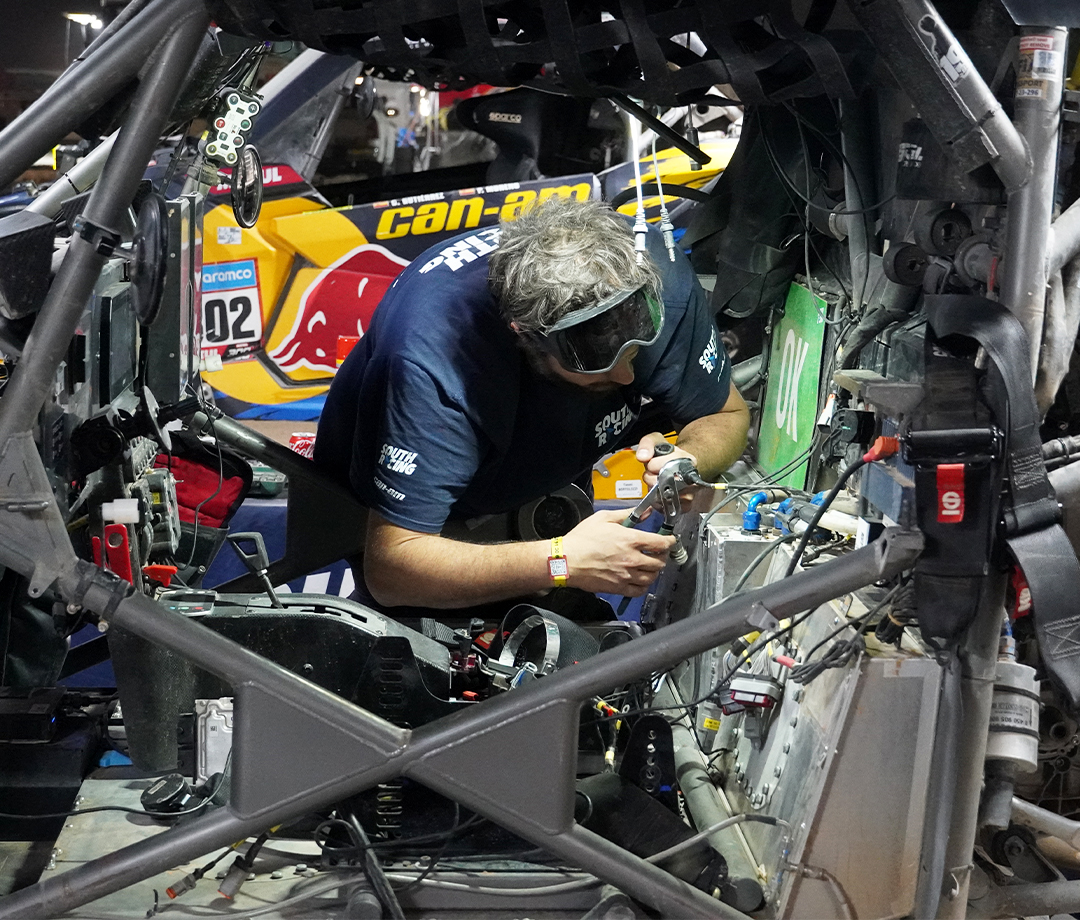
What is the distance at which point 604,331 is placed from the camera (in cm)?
225

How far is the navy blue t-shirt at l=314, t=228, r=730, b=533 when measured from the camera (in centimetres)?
244

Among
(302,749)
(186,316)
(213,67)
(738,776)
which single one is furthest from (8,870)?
(213,67)

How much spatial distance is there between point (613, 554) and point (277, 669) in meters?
0.81

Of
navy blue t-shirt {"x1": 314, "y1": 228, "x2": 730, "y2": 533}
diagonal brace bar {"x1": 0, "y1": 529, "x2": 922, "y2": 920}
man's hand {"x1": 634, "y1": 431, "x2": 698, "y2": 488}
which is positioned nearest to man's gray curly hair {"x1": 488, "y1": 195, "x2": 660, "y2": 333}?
navy blue t-shirt {"x1": 314, "y1": 228, "x2": 730, "y2": 533}

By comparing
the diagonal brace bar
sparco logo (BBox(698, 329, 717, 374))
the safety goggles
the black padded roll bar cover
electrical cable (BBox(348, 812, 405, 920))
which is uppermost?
the black padded roll bar cover

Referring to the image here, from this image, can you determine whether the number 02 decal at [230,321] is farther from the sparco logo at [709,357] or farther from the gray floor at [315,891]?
the gray floor at [315,891]

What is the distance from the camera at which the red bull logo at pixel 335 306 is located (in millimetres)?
5461

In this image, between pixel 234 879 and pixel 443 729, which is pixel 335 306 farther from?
pixel 443 729

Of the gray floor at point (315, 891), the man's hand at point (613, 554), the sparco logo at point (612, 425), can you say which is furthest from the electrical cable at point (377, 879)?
the sparco logo at point (612, 425)

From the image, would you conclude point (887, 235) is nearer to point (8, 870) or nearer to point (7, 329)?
point (7, 329)

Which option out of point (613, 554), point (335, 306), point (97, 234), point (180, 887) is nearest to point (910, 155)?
point (613, 554)

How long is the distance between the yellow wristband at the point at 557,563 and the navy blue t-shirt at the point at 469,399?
0.78 ft

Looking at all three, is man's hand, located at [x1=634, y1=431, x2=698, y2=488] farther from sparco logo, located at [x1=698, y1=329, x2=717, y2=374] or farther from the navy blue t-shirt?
sparco logo, located at [x1=698, y1=329, x2=717, y2=374]

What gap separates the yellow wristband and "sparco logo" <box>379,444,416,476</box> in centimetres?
33
